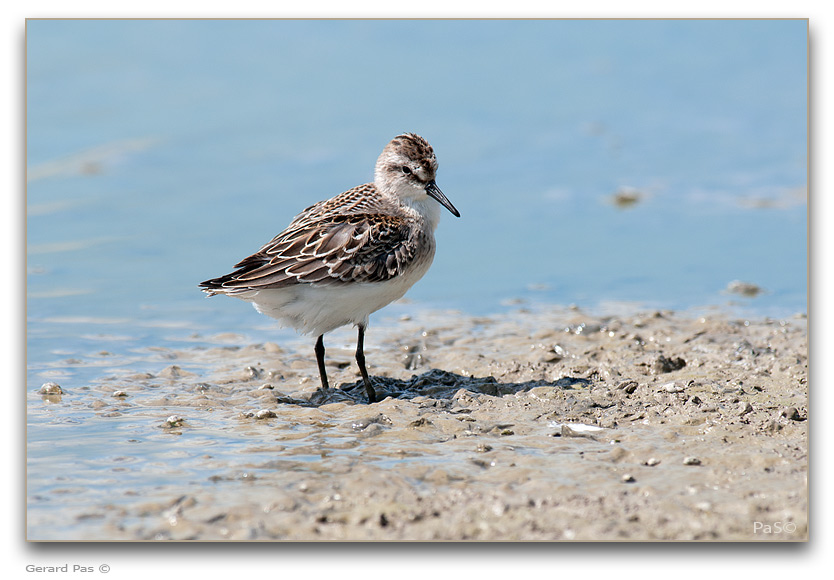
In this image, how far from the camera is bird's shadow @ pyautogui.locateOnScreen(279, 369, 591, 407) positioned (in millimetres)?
7391

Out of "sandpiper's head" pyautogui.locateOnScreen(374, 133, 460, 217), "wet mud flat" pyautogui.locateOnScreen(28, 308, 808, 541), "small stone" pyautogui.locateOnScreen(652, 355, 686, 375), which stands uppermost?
"sandpiper's head" pyautogui.locateOnScreen(374, 133, 460, 217)

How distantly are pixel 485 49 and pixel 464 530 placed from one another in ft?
43.4

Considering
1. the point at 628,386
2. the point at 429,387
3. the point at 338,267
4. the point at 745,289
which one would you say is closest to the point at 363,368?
the point at 429,387

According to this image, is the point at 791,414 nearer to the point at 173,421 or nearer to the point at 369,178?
the point at 173,421

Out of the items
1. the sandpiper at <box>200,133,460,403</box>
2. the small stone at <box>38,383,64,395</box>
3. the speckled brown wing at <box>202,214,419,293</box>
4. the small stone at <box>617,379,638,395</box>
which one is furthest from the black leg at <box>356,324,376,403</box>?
the small stone at <box>38,383,64,395</box>

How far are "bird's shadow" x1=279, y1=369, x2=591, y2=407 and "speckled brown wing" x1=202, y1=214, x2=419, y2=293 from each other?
0.92 m

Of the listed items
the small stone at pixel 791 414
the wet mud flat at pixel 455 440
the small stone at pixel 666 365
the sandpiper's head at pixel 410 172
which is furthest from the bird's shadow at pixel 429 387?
the small stone at pixel 791 414

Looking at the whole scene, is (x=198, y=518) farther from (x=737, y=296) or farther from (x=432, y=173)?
(x=737, y=296)

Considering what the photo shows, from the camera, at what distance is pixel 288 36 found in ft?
55.4

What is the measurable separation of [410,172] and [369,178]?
4871 millimetres

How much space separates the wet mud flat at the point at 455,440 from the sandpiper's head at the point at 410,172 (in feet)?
4.79

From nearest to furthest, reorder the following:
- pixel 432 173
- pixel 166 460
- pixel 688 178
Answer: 1. pixel 166 460
2. pixel 432 173
3. pixel 688 178

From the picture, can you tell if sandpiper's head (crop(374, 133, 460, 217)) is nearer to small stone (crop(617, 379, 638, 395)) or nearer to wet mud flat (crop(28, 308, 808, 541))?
wet mud flat (crop(28, 308, 808, 541))
